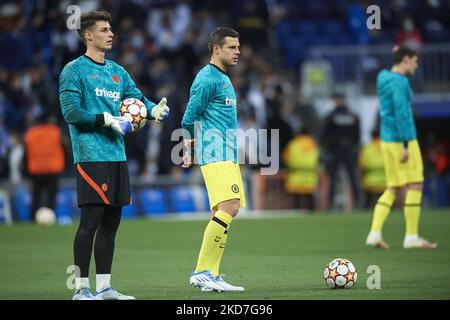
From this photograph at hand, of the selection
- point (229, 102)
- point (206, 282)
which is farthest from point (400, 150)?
point (206, 282)

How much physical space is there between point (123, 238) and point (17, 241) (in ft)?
5.69

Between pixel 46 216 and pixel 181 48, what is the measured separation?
7.40m

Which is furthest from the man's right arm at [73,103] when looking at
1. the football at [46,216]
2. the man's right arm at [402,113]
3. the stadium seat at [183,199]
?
the stadium seat at [183,199]

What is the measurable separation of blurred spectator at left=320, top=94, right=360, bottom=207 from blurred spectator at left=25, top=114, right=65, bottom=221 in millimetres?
6680

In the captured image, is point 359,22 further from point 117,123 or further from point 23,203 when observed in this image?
point 117,123

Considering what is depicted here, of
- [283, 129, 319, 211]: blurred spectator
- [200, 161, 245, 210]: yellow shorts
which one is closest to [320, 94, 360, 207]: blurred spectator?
[283, 129, 319, 211]: blurred spectator

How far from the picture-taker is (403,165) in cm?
1481

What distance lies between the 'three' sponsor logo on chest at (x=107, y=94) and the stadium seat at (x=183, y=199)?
14.9 m

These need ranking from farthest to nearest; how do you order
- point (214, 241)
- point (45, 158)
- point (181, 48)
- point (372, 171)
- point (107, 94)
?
point (181, 48)
point (372, 171)
point (45, 158)
point (214, 241)
point (107, 94)

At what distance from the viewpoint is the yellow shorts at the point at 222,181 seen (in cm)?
1037

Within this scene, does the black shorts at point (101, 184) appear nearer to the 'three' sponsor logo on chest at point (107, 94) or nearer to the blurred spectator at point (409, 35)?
the 'three' sponsor logo on chest at point (107, 94)

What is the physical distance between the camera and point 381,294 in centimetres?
964

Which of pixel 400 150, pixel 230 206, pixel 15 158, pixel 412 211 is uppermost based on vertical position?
pixel 400 150

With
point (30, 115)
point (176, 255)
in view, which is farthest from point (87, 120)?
point (30, 115)
